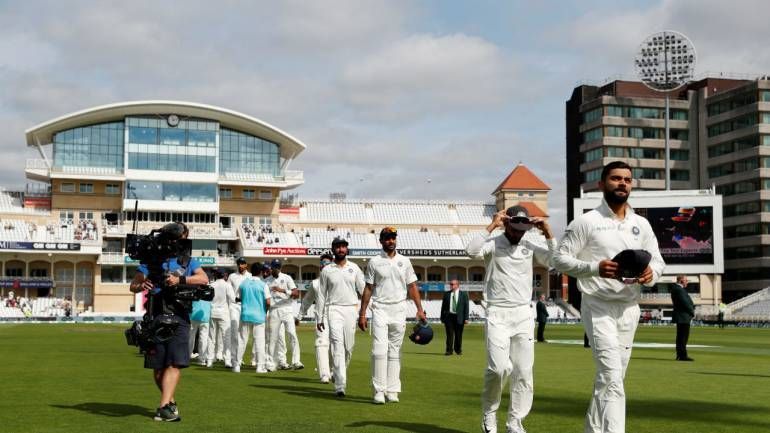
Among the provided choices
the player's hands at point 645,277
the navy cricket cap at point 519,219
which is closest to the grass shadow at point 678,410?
the navy cricket cap at point 519,219

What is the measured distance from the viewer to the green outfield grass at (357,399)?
991 cm

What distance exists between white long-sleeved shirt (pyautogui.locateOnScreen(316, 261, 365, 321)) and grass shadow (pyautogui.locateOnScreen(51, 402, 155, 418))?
10.7 feet

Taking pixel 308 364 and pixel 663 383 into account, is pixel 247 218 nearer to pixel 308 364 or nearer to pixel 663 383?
pixel 308 364

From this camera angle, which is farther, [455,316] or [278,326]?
[455,316]

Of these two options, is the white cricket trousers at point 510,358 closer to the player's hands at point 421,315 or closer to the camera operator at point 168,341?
the player's hands at point 421,315

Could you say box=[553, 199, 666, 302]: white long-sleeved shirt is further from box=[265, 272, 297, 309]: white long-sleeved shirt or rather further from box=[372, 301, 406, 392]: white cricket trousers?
box=[265, 272, 297, 309]: white long-sleeved shirt

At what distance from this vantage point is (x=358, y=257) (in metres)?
84.6

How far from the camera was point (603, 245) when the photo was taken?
759 cm

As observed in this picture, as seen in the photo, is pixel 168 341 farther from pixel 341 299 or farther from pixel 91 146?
pixel 91 146

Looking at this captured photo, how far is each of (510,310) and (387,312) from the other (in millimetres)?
3177

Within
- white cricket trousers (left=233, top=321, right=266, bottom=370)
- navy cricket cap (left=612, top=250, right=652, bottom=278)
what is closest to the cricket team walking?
navy cricket cap (left=612, top=250, right=652, bottom=278)

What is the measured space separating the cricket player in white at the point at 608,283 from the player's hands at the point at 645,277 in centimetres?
1

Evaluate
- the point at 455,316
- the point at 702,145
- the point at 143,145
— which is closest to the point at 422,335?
the point at 455,316

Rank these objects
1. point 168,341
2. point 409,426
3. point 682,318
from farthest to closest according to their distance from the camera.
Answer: point 682,318 < point 168,341 < point 409,426
